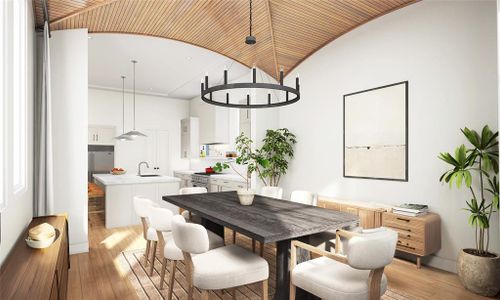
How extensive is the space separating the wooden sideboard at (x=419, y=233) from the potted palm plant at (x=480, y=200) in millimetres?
341

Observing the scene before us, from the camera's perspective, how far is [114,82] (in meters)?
7.24

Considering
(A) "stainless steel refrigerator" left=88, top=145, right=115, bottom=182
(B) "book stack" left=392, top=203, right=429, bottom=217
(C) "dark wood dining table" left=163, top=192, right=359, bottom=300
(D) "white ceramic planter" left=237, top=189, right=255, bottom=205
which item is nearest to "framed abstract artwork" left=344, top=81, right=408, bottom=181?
(B) "book stack" left=392, top=203, right=429, bottom=217

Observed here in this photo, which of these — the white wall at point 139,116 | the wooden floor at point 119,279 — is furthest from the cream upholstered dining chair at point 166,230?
the white wall at point 139,116

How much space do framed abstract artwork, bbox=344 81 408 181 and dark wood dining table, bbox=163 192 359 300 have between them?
5.24ft

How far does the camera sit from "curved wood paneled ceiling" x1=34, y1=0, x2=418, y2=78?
141 inches

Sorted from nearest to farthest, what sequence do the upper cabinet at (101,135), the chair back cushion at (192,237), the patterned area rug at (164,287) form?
the chair back cushion at (192,237) → the patterned area rug at (164,287) → the upper cabinet at (101,135)

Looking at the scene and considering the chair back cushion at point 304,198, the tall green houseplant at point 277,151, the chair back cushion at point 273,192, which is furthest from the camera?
the tall green houseplant at point 277,151

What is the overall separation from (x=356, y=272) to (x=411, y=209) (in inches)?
69.3

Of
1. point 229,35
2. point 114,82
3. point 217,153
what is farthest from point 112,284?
point 114,82

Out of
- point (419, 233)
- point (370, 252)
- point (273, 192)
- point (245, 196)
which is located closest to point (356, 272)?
point (370, 252)

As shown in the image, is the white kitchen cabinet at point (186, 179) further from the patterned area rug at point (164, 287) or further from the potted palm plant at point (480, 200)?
the potted palm plant at point (480, 200)

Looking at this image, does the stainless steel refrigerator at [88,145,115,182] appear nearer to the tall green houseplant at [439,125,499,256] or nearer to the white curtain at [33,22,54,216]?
the white curtain at [33,22,54,216]

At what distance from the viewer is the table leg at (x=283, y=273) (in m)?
2.18

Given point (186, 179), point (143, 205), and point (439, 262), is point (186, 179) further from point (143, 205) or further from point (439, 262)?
point (439, 262)
